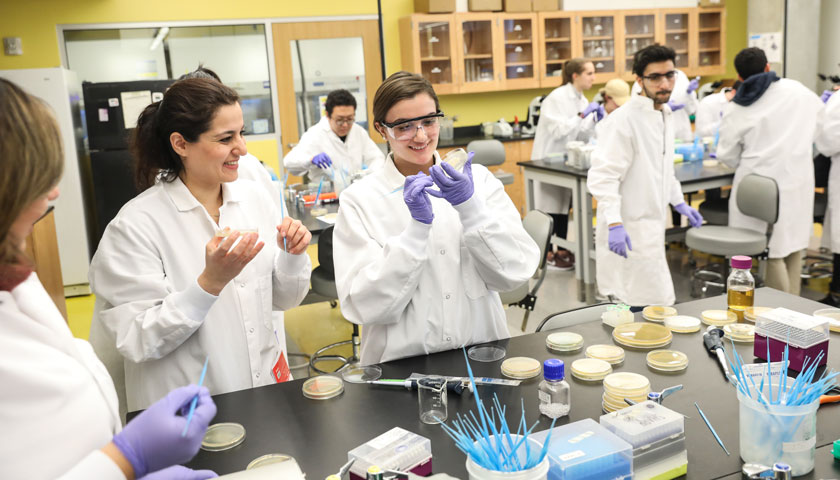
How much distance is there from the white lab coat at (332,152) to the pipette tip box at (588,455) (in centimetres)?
369

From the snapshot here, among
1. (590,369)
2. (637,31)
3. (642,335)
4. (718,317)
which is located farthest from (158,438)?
(637,31)

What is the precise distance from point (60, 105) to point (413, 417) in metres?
5.12

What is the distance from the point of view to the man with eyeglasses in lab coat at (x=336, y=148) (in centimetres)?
475

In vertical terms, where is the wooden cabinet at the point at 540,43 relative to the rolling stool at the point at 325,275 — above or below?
above

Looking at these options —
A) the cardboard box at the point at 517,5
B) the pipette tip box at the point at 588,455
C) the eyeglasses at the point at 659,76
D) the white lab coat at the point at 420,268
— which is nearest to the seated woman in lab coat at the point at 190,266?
the white lab coat at the point at 420,268

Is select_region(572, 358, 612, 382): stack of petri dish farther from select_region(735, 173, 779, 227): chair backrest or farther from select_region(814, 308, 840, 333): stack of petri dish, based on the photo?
select_region(735, 173, 779, 227): chair backrest

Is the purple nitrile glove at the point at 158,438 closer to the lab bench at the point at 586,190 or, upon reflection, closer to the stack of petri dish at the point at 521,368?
the stack of petri dish at the point at 521,368

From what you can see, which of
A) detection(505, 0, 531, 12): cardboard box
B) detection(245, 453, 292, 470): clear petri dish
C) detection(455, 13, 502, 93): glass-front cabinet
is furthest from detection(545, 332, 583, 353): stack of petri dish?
detection(505, 0, 531, 12): cardboard box

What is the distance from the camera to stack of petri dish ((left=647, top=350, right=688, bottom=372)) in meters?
1.64

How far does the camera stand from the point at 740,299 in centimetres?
198

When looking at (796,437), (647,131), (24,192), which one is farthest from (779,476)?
(647,131)

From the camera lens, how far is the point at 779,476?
1082mm

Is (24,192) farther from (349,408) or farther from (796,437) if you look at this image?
(796,437)

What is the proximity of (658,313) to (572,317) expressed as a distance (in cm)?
25
